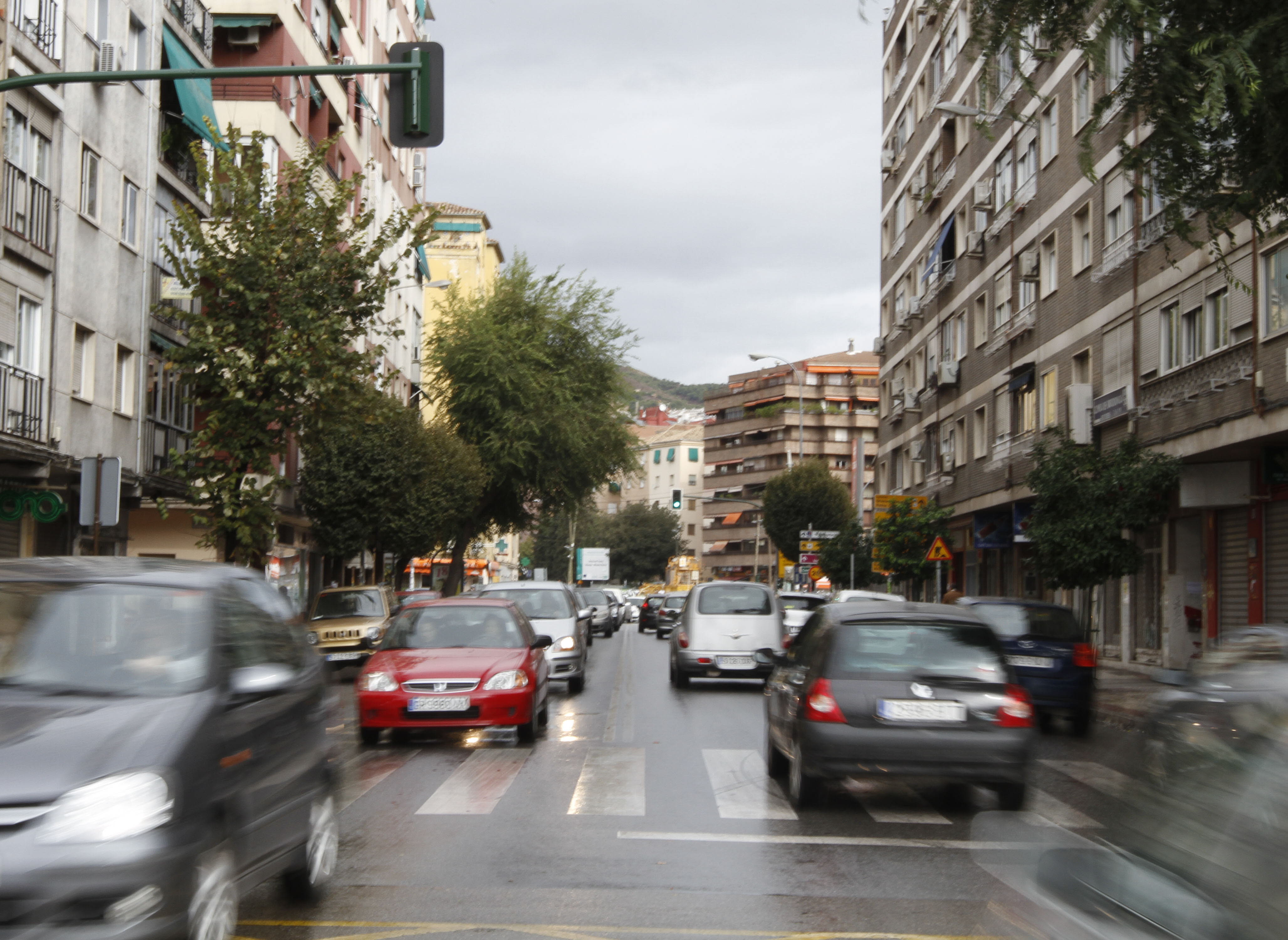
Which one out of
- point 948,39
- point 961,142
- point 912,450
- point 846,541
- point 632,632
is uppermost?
point 948,39

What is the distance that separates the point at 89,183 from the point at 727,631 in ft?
44.6

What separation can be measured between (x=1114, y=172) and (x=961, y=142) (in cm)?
1546

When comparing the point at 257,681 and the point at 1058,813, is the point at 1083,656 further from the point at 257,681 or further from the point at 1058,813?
the point at 257,681

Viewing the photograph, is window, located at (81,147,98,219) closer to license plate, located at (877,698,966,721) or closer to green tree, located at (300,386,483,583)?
green tree, located at (300,386,483,583)

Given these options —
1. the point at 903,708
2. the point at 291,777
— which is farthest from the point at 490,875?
the point at 903,708

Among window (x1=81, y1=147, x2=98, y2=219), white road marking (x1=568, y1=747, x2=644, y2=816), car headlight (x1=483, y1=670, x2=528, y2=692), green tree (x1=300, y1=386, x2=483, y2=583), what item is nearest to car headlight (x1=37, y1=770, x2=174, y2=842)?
white road marking (x1=568, y1=747, x2=644, y2=816)

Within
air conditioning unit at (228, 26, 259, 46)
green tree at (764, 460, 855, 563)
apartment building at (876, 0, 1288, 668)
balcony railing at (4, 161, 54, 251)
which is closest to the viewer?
balcony railing at (4, 161, 54, 251)

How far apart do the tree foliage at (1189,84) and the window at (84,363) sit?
1875cm

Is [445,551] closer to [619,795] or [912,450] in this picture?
[912,450]

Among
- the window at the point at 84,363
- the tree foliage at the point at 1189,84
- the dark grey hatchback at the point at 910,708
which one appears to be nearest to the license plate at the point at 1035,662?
the tree foliage at the point at 1189,84

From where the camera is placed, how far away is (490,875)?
796cm

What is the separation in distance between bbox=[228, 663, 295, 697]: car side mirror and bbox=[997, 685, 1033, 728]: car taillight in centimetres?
550

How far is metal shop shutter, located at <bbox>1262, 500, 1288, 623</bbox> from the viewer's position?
2352 cm

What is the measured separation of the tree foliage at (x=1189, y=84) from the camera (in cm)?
1020
